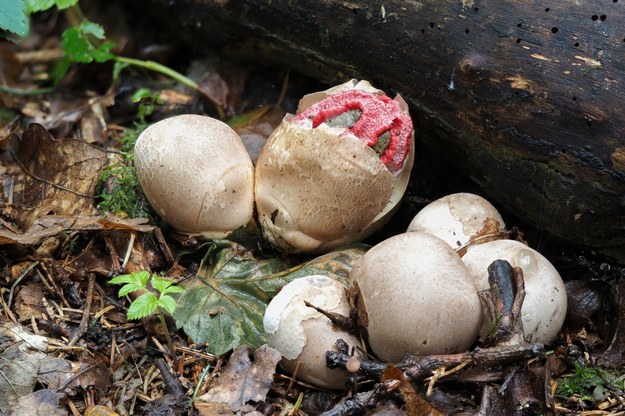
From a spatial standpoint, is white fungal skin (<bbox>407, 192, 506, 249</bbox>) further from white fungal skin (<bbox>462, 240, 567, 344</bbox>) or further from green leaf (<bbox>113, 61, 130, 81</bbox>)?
green leaf (<bbox>113, 61, 130, 81</bbox>)

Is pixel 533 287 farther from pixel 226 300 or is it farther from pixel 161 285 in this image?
pixel 161 285

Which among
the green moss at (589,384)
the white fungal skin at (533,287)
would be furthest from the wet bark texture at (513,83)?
the green moss at (589,384)

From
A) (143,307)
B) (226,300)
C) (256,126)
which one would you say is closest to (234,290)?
(226,300)

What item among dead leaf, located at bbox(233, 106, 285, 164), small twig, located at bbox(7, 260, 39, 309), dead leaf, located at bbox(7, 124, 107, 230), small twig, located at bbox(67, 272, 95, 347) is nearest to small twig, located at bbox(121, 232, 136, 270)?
small twig, located at bbox(67, 272, 95, 347)

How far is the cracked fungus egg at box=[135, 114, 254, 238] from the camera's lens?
3.23 metres

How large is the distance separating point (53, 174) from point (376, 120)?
5.54 feet

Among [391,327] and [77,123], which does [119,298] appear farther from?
[77,123]

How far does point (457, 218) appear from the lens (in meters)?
3.25

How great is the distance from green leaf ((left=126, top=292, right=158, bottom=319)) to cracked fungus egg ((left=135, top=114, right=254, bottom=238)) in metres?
0.64

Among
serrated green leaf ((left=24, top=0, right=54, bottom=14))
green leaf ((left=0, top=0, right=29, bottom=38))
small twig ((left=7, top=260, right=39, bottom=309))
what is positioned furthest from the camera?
serrated green leaf ((left=24, top=0, right=54, bottom=14))

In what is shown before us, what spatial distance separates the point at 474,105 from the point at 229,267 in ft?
4.54

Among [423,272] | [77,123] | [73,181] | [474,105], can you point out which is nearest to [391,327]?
[423,272]

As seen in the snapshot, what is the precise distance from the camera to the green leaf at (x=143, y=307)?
2674mm

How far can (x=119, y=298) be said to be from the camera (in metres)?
3.21
